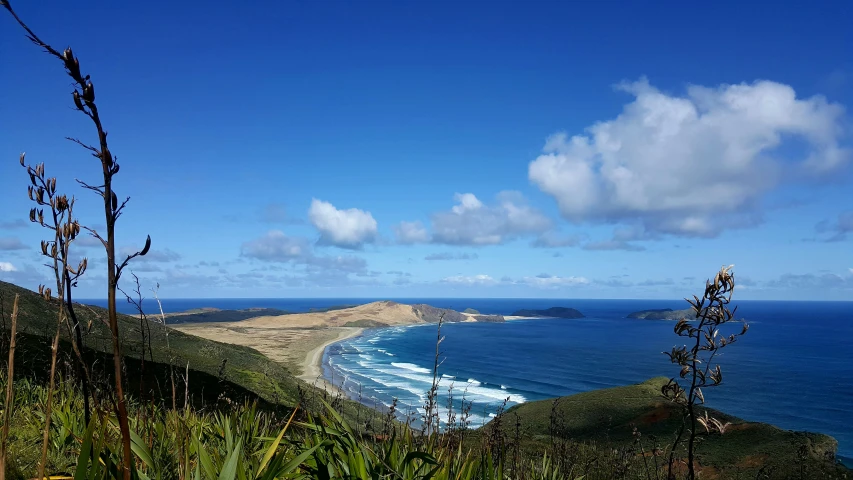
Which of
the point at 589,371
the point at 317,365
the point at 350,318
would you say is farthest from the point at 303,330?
the point at 589,371

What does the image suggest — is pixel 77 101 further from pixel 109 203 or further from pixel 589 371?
pixel 589 371

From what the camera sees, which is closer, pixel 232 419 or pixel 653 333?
pixel 232 419

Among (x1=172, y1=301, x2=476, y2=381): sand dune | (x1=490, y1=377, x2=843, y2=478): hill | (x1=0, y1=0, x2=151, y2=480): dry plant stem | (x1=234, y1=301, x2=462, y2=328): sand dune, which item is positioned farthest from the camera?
(x1=234, y1=301, x2=462, y2=328): sand dune

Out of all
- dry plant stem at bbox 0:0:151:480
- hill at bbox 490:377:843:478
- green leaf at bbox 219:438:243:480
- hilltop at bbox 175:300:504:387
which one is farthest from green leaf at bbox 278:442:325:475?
hilltop at bbox 175:300:504:387

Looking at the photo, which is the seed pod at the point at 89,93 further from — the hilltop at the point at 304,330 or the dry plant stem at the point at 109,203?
the hilltop at the point at 304,330

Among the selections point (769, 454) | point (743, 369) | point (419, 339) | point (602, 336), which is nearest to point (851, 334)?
point (602, 336)

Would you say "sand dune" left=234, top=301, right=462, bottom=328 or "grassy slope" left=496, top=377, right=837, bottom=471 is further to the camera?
"sand dune" left=234, top=301, right=462, bottom=328

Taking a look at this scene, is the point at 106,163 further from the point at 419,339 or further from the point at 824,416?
the point at 419,339

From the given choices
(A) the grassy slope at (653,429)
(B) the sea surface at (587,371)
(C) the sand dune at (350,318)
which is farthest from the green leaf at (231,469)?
(C) the sand dune at (350,318)

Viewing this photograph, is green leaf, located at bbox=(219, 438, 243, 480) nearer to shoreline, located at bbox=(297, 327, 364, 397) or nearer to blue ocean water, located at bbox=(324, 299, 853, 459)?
blue ocean water, located at bbox=(324, 299, 853, 459)
